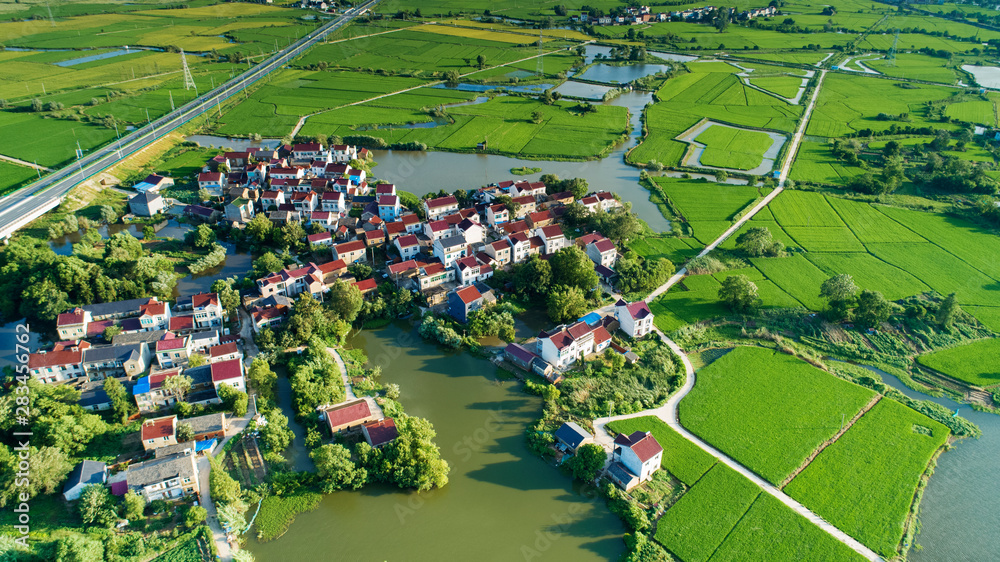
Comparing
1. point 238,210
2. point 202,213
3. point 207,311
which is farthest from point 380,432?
point 202,213

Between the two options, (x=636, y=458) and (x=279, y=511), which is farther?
(x=636, y=458)

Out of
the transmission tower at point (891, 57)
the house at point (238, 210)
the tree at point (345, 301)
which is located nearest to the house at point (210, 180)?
the house at point (238, 210)

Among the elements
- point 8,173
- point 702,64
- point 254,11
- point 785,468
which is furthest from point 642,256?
point 254,11

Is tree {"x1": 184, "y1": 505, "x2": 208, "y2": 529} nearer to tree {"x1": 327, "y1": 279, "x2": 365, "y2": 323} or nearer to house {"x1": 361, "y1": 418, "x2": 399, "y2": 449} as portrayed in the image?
house {"x1": 361, "y1": 418, "x2": 399, "y2": 449}

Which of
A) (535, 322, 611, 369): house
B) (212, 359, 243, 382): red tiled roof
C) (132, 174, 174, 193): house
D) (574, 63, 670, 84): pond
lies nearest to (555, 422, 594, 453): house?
(535, 322, 611, 369): house

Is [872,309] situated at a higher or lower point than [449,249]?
lower

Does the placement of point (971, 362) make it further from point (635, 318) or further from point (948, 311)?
point (635, 318)

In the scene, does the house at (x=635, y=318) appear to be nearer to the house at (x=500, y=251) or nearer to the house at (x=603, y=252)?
the house at (x=603, y=252)
